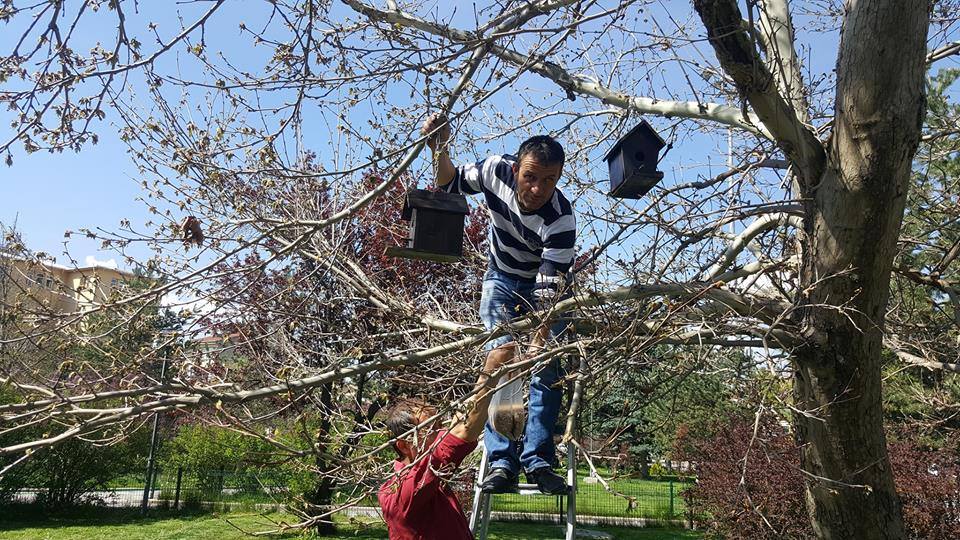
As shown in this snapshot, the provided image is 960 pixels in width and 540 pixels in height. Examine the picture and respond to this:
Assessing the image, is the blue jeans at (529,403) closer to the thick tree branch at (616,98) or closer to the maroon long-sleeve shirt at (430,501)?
the maroon long-sleeve shirt at (430,501)

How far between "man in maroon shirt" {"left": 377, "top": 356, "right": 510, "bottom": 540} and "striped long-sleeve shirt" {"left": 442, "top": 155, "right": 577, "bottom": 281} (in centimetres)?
66

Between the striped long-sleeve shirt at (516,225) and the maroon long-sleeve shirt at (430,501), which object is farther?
the striped long-sleeve shirt at (516,225)

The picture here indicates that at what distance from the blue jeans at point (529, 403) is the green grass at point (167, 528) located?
6.99 metres

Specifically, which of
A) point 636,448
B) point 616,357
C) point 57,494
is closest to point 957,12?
point 616,357

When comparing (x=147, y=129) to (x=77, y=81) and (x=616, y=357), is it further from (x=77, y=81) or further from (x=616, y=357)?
(x=616, y=357)

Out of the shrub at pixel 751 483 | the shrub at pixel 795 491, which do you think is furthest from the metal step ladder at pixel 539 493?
the shrub at pixel 795 491

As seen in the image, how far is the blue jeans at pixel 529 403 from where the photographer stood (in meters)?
3.39

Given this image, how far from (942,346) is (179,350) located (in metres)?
5.71

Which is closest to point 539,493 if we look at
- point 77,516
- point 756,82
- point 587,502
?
point 756,82

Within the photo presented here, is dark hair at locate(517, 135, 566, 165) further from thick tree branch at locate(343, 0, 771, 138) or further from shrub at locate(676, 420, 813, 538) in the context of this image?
shrub at locate(676, 420, 813, 538)

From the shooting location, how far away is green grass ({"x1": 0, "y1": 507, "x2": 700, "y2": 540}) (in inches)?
420

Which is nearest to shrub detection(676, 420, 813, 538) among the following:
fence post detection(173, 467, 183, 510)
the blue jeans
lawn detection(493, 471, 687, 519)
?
the blue jeans

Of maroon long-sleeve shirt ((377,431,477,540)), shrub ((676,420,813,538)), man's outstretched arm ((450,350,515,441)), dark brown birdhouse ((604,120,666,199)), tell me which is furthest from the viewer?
shrub ((676,420,813,538))

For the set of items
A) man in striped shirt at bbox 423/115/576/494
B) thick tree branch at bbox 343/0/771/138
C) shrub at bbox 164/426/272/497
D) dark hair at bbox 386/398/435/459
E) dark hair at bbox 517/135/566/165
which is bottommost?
shrub at bbox 164/426/272/497
